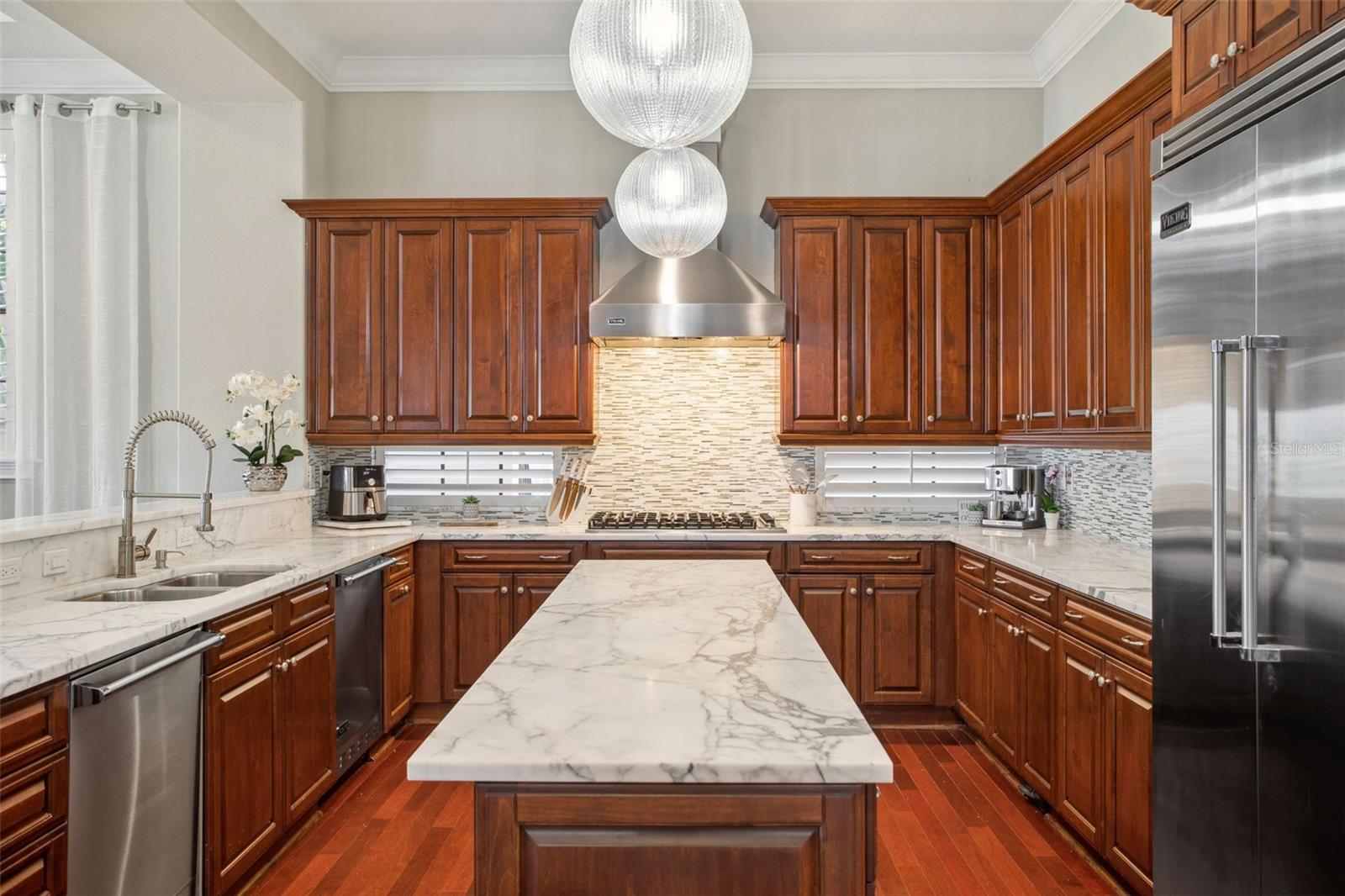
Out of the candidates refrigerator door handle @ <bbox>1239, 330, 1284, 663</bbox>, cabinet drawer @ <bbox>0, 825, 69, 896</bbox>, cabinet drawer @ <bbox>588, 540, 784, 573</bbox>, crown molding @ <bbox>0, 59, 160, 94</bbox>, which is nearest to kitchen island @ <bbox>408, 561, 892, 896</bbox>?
refrigerator door handle @ <bbox>1239, 330, 1284, 663</bbox>

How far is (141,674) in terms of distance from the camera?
183cm

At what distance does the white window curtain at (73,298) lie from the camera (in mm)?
4172

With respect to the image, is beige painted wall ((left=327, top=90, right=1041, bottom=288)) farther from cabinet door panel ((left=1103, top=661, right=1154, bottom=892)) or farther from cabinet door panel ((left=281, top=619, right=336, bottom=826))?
cabinet door panel ((left=1103, top=661, right=1154, bottom=892))

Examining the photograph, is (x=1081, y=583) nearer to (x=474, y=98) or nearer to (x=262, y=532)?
(x=262, y=532)

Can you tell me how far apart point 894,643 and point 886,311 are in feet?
5.45

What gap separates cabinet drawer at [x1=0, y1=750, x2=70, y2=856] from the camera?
150 cm

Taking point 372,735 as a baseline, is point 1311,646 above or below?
above

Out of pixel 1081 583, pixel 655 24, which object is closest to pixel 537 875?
pixel 655 24

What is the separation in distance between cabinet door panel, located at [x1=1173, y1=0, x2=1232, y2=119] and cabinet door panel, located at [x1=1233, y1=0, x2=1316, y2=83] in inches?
1.4

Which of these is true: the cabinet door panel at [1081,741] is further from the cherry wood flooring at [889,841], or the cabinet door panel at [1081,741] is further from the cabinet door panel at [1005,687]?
the cabinet door panel at [1005,687]

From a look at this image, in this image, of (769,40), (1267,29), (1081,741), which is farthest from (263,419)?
(1267,29)

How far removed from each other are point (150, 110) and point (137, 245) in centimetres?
75

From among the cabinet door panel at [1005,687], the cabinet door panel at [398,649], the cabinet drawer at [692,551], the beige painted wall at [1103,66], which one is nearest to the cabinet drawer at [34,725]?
the cabinet door panel at [398,649]

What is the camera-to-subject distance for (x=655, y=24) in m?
1.58
